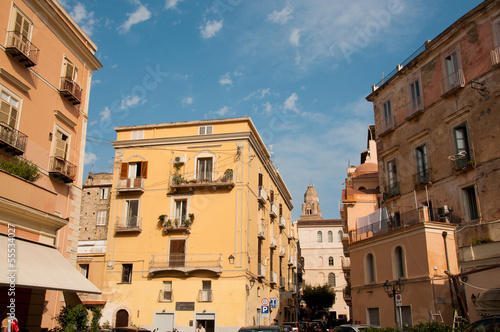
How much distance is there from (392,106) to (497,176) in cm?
962

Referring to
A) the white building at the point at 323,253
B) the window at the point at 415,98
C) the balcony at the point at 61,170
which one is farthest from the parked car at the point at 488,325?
the white building at the point at 323,253

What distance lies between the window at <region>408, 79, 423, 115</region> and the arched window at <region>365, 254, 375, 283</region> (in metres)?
9.30

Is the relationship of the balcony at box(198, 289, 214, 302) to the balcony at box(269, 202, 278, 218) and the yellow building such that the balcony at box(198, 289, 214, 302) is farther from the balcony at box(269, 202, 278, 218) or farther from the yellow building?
the balcony at box(269, 202, 278, 218)

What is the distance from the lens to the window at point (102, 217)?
37594 millimetres

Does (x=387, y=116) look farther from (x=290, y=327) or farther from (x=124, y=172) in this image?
(x=124, y=172)

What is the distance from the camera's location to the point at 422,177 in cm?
2606

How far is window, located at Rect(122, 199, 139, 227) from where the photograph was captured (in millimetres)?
35062

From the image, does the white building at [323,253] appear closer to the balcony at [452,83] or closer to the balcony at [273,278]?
the balcony at [273,278]

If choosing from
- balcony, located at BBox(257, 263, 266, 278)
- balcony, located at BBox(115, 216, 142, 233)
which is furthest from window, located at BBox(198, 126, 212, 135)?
balcony, located at BBox(257, 263, 266, 278)

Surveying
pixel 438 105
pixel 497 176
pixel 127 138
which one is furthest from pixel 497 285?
pixel 127 138

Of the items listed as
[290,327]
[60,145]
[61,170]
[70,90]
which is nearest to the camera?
[61,170]

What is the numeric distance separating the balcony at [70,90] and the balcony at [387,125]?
1907 centimetres

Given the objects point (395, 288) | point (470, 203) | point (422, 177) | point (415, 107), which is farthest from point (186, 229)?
point (470, 203)

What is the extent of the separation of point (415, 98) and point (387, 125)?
2.96m
